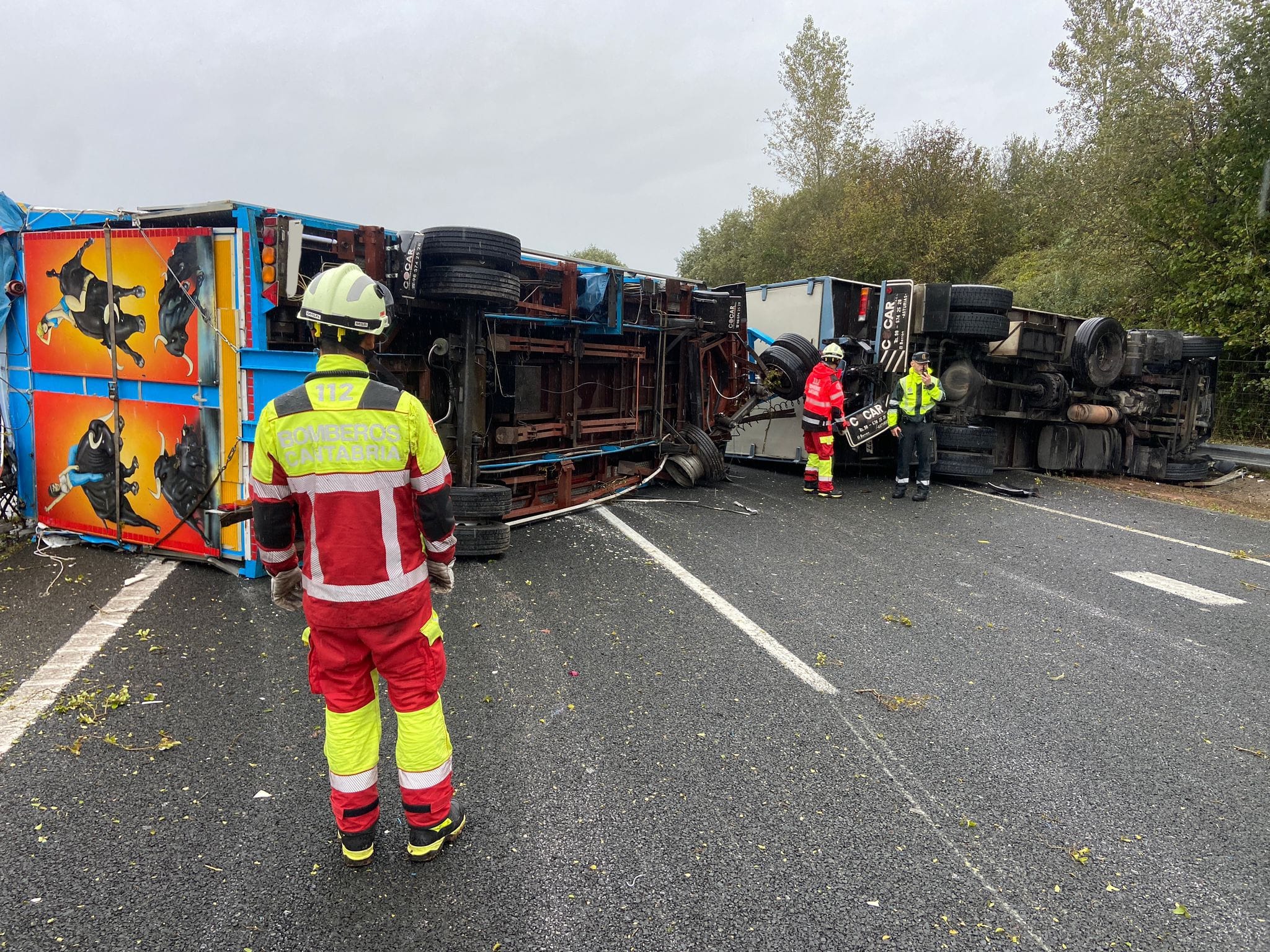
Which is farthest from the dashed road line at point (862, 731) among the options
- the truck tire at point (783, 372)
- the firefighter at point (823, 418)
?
the truck tire at point (783, 372)

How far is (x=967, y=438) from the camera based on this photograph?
10.9 meters

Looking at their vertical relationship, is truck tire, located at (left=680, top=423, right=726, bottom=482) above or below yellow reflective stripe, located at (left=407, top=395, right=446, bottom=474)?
below

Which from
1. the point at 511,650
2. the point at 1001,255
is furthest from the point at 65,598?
the point at 1001,255

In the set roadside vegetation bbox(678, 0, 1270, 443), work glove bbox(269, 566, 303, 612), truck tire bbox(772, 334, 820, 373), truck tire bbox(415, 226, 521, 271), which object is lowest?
work glove bbox(269, 566, 303, 612)

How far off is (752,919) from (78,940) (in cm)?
197

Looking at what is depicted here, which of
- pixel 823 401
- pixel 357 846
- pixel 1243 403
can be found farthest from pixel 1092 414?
pixel 357 846

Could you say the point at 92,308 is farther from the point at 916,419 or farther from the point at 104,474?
the point at 916,419

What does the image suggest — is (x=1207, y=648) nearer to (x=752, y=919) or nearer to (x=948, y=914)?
(x=948, y=914)

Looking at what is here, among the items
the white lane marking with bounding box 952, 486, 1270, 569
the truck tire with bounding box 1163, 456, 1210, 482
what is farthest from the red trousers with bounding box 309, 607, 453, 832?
the truck tire with bounding box 1163, 456, 1210, 482

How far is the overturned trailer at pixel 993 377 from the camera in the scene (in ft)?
35.7

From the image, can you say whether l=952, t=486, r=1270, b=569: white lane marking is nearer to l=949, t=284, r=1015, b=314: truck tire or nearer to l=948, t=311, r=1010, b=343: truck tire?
l=948, t=311, r=1010, b=343: truck tire

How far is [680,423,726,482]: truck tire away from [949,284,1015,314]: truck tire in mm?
3817

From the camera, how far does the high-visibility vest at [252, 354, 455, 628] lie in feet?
8.52

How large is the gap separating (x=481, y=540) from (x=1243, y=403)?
54.6 feet
